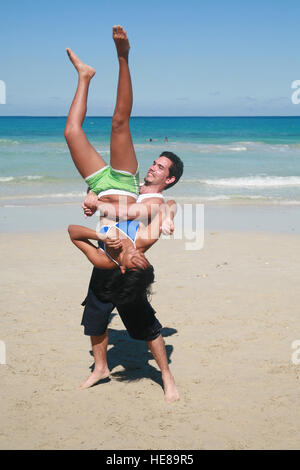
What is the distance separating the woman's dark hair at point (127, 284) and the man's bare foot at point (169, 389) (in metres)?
0.79

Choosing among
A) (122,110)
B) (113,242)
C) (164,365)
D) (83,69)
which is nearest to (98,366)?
(164,365)

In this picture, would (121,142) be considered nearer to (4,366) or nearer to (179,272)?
(4,366)

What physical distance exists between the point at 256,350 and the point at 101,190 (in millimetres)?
2669

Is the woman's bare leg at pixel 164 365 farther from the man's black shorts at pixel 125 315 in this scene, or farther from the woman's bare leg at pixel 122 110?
the woman's bare leg at pixel 122 110

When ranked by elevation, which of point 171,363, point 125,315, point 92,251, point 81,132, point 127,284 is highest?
point 81,132

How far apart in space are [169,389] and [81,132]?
2.27 m

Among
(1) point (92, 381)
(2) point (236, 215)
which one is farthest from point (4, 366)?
(2) point (236, 215)

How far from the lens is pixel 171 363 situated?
17.3ft

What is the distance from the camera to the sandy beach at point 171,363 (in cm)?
396

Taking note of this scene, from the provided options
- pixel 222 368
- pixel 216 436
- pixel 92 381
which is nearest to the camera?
pixel 216 436

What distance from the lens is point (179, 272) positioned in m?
8.41

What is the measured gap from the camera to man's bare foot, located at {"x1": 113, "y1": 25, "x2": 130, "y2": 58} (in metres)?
3.52

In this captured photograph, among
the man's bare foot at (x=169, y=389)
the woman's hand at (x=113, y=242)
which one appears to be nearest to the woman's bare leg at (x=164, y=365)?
the man's bare foot at (x=169, y=389)
